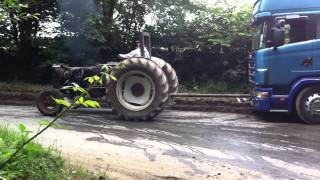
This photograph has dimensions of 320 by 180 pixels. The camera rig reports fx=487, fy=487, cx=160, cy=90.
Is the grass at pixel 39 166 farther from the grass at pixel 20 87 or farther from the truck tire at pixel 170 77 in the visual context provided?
the grass at pixel 20 87

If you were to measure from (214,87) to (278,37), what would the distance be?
19.4 ft

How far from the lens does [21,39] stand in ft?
59.6

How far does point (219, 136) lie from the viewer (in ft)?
28.9

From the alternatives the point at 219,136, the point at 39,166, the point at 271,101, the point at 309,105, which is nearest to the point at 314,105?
the point at 309,105

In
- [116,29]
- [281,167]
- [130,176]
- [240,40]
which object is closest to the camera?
[130,176]

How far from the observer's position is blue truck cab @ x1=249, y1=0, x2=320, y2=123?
10.3m

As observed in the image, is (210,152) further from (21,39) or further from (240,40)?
(21,39)

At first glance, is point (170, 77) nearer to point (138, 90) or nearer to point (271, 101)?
point (138, 90)

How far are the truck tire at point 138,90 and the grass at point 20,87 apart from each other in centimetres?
567

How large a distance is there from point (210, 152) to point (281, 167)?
1.20 meters

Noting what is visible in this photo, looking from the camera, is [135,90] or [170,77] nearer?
[135,90]

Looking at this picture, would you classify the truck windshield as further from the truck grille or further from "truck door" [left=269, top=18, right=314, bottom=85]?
"truck door" [left=269, top=18, right=314, bottom=85]

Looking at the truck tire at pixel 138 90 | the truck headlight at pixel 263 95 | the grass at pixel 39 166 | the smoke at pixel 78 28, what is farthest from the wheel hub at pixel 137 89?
the smoke at pixel 78 28

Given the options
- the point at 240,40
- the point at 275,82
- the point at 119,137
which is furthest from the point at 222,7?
the point at 119,137
